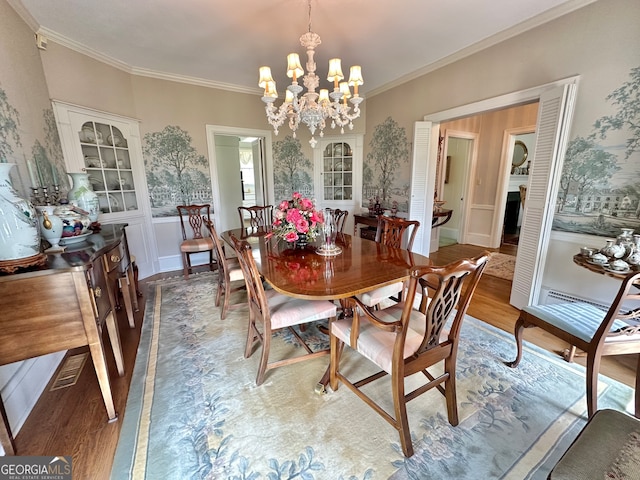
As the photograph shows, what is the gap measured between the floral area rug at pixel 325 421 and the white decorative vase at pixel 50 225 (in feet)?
3.39

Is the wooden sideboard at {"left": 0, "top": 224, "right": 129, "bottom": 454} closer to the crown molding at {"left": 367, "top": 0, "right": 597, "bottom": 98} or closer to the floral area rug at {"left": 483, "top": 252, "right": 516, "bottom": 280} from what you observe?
the crown molding at {"left": 367, "top": 0, "right": 597, "bottom": 98}

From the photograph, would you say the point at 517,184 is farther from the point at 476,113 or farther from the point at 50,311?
the point at 50,311

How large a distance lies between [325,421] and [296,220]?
1317 mm

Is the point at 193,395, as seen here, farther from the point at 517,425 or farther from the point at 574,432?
the point at 574,432

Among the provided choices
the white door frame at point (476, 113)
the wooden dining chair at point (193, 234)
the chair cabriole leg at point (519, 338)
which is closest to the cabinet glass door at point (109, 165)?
the wooden dining chair at point (193, 234)

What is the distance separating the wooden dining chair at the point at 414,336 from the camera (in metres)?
1.13

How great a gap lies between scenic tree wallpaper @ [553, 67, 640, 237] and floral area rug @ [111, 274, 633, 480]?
48.6 inches

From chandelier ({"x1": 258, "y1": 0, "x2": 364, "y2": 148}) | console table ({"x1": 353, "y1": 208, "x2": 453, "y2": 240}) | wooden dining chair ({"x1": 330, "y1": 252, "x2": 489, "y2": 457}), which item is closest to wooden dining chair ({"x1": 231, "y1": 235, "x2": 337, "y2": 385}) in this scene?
wooden dining chair ({"x1": 330, "y1": 252, "x2": 489, "y2": 457})

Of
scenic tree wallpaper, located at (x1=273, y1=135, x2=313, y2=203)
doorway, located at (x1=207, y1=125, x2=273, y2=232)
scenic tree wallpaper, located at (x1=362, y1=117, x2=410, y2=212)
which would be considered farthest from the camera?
scenic tree wallpaper, located at (x1=273, y1=135, x2=313, y2=203)

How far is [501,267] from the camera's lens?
397cm

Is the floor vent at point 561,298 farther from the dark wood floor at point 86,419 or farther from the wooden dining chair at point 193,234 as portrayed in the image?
the wooden dining chair at point 193,234

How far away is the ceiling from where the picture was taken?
7.25 ft

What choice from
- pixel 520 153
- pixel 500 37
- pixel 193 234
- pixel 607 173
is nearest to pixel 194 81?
pixel 193 234

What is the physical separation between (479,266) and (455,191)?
16.4ft
